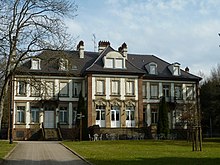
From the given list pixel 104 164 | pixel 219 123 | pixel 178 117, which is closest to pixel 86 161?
pixel 104 164

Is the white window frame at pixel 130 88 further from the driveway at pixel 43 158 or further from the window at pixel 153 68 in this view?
the driveway at pixel 43 158

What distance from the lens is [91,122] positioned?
164 ft

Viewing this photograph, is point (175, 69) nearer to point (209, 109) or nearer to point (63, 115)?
point (209, 109)

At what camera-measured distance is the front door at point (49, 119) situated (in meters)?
52.0

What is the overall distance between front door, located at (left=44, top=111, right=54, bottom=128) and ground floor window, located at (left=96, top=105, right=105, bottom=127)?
6.25 m

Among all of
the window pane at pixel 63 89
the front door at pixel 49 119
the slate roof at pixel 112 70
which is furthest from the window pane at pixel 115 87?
the front door at pixel 49 119

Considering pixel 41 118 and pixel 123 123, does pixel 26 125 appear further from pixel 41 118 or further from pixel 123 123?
pixel 123 123

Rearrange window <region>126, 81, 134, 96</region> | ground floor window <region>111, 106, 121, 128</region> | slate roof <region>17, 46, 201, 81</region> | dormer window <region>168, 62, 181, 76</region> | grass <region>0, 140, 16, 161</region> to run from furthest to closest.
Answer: dormer window <region>168, 62, 181, 76</region>
window <region>126, 81, 134, 96</region>
ground floor window <region>111, 106, 121, 128</region>
slate roof <region>17, 46, 201, 81</region>
grass <region>0, 140, 16, 161</region>

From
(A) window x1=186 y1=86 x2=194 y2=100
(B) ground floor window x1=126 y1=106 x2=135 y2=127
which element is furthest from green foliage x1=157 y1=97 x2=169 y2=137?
(A) window x1=186 y1=86 x2=194 y2=100

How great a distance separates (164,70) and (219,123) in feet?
40.7

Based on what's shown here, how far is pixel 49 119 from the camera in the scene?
171ft

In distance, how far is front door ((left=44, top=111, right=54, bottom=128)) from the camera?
52.0 meters

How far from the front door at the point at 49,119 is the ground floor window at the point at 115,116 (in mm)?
8050

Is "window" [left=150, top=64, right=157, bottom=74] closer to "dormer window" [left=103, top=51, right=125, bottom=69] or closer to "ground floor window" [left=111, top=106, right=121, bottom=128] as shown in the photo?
"dormer window" [left=103, top=51, right=125, bottom=69]
